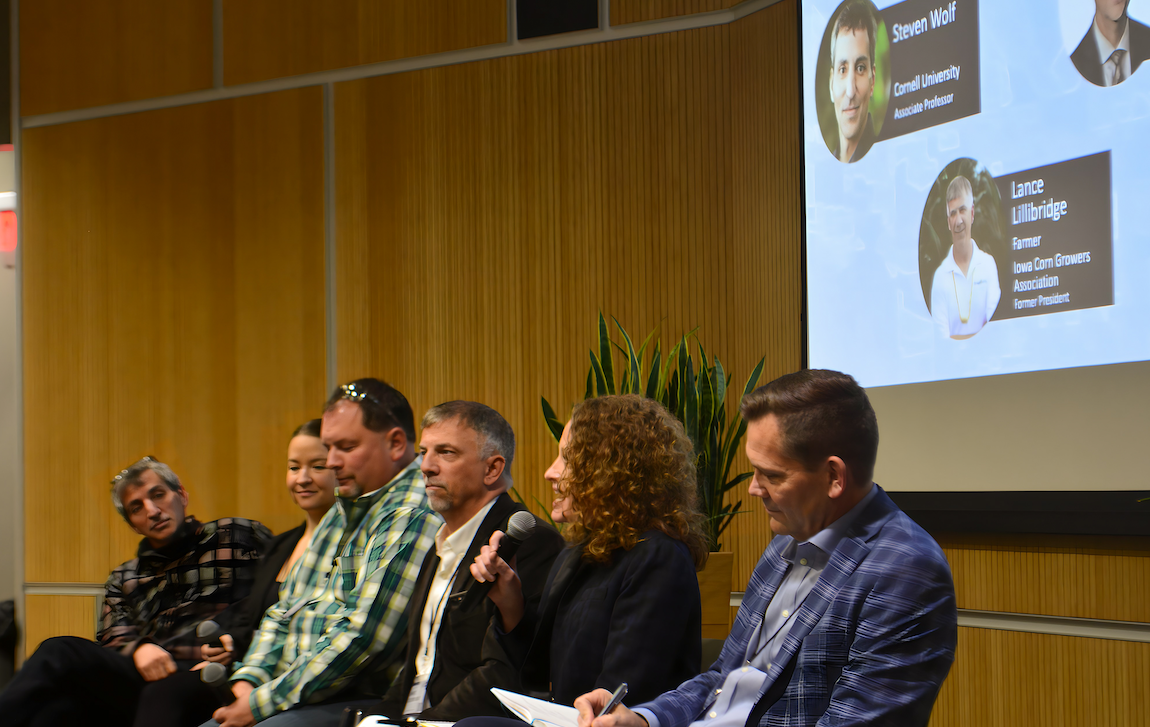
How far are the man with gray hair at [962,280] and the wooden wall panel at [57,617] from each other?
442cm

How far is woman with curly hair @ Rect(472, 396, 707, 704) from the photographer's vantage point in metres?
1.88

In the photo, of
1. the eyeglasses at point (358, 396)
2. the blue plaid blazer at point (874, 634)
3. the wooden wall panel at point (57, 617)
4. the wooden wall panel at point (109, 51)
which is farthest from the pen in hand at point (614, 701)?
the wooden wall panel at point (109, 51)

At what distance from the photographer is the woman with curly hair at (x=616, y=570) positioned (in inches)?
73.8

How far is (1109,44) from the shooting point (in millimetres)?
2652

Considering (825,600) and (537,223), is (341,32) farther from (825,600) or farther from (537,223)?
(825,600)

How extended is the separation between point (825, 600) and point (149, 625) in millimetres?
2536

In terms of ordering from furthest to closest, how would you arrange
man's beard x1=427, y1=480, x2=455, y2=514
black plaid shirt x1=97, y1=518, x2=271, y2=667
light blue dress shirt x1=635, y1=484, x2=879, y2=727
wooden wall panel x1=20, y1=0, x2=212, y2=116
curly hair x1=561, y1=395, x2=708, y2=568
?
wooden wall panel x1=20, y1=0, x2=212, y2=116 → black plaid shirt x1=97, y1=518, x2=271, y2=667 → man's beard x1=427, y1=480, x2=455, y2=514 → curly hair x1=561, y1=395, x2=708, y2=568 → light blue dress shirt x1=635, y1=484, x2=879, y2=727

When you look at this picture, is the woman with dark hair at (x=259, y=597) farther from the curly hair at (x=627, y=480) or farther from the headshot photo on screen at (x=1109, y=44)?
Result: the headshot photo on screen at (x=1109, y=44)

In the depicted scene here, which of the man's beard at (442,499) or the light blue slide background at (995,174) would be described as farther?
the light blue slide background at (995,174)

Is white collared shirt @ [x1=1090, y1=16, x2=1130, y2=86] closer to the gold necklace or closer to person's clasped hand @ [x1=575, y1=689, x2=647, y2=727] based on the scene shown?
the gold necklace

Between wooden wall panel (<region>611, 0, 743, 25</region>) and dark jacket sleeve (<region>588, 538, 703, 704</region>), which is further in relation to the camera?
wooden wall panel (<region>611, 0, 743, 25</region>)

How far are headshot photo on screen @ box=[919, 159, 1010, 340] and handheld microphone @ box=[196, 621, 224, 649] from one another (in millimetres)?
2454

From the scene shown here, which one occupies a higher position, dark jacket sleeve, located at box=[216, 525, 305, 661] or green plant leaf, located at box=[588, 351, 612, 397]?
green plant leaf, located at box=[588, 351, 612, 397]

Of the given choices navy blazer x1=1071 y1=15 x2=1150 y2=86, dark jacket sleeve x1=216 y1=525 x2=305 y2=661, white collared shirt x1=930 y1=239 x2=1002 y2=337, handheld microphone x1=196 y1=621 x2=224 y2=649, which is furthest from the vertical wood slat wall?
→ handheld microphone x1=196 y1=621 x2=224 y2=649
